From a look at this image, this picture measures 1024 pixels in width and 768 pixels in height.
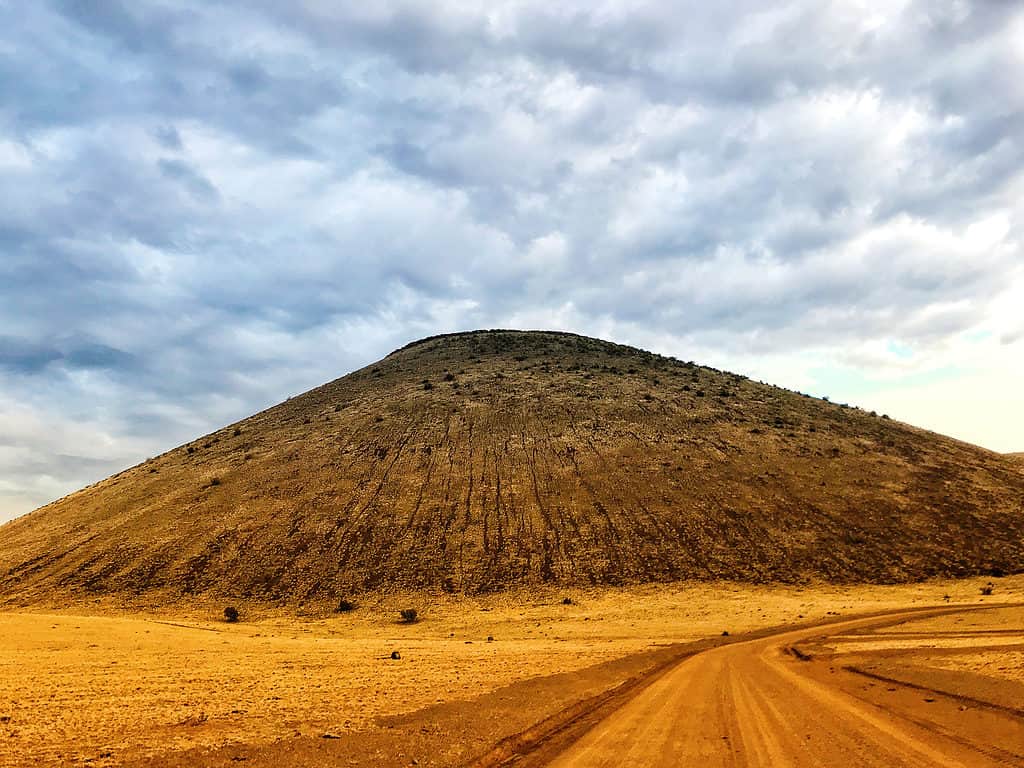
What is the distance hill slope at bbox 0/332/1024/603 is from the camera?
1395 inches

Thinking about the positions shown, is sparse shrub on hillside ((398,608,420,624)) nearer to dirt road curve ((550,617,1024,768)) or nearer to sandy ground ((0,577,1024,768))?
sandy ground ((0,577,1024,768))

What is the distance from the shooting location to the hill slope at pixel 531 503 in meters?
35.4

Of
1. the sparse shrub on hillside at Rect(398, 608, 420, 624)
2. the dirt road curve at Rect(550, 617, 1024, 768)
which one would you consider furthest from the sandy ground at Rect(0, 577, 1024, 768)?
the dirt road curve at Rect(550, 617, 1024, 768)

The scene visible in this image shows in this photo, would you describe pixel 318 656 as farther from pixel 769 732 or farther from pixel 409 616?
pixel 769 732

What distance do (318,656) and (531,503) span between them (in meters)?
24.9

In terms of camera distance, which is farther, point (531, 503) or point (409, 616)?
point (531, 503)

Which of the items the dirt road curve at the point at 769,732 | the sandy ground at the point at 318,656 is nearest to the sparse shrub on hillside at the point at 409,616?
the sandy ground at the point at 318,656

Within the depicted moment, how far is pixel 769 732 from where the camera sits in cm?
952

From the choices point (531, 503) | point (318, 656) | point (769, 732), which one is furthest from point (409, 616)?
point (769, 732)

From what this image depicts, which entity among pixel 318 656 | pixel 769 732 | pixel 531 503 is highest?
pixel 531 503

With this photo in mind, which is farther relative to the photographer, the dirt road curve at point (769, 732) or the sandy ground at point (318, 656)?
the sandy ground at point (318, 656)

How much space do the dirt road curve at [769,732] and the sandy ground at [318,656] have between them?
145 inches

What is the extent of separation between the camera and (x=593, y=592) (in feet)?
108

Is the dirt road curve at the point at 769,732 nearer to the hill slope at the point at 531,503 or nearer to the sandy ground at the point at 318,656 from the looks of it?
the sandy ground at the point at 318,656
